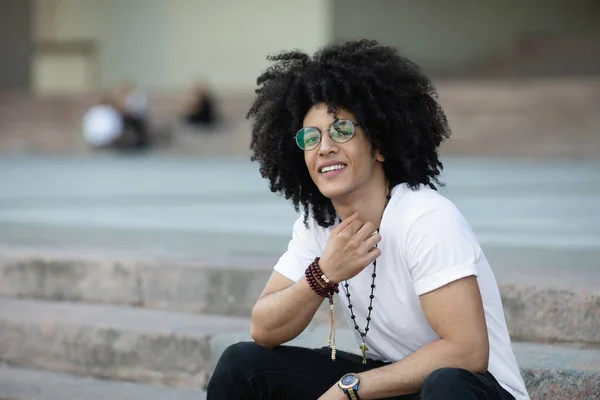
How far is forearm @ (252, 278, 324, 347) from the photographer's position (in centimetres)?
278

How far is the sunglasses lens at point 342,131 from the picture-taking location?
2.74m

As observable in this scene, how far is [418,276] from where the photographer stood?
2535 mm

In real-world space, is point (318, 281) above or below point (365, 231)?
below

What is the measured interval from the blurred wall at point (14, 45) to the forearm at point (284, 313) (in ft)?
71.4

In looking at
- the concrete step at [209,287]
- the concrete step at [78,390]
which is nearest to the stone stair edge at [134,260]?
the concrete step at [209,287]

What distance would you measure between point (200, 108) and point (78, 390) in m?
14.1

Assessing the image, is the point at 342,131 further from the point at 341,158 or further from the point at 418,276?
the point at 418,276

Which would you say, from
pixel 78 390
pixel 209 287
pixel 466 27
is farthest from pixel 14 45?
pixel 78 390

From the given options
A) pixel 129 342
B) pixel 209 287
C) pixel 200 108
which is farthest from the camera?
pixel 200 108

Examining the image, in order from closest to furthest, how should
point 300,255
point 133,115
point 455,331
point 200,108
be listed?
point 455,331 → point 300,255 → point 200,108 → point 133,115

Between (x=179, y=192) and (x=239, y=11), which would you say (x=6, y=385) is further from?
(x=239, y=11)

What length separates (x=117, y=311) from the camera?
4613 mm

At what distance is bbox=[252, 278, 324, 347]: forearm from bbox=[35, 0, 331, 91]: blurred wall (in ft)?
63.1

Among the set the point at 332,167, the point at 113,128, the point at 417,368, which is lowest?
the point at 113,128
